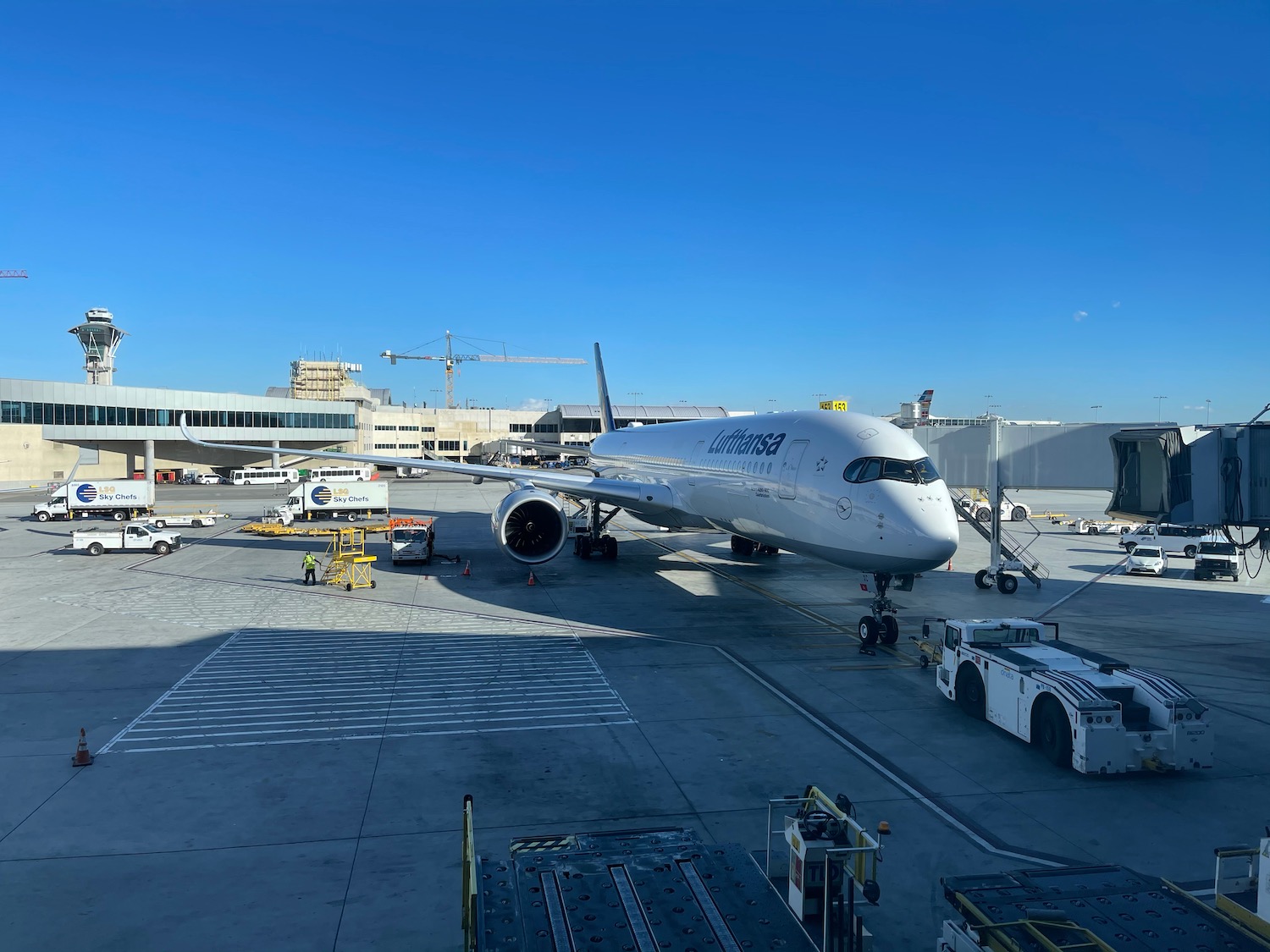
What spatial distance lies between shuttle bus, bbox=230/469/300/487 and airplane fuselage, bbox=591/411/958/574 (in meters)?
60.8

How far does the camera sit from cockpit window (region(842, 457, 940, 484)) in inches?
672

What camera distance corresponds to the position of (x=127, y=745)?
12328 mm

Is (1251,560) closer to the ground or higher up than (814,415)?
closer to the ground

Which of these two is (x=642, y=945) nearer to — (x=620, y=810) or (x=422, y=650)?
(x=620, y=810)

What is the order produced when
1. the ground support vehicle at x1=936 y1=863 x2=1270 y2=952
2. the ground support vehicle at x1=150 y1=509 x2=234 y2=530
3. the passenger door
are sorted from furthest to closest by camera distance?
1. the ground support vehicle at x1=150 y1=509 x2=234 y2=530
2. the passenger door
3. the ground support vehicle at x1=936 y1=863 x2=1270 y2=952

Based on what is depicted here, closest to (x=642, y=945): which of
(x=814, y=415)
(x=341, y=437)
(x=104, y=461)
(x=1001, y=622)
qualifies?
(x=1001, y=622)

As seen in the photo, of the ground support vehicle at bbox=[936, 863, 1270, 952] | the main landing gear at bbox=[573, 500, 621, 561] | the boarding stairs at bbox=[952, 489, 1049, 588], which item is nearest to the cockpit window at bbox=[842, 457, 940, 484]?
the boarding stairs at bbox=[952, 489, 1049, 588]

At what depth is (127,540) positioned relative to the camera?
3394 centimetres

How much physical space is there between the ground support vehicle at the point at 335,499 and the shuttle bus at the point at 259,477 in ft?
97.1

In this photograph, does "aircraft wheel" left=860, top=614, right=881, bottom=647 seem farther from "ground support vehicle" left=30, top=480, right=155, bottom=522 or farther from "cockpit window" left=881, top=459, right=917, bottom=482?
"ground support vehicle" left=30, top=480, right=155, bottom=522

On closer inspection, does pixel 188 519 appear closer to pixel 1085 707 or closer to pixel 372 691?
pixel 372 691

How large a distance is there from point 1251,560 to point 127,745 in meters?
40.0

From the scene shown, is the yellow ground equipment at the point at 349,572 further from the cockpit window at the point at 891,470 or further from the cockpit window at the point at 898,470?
the cockpit window at the point at 898,470

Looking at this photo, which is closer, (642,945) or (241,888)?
(642,945)
